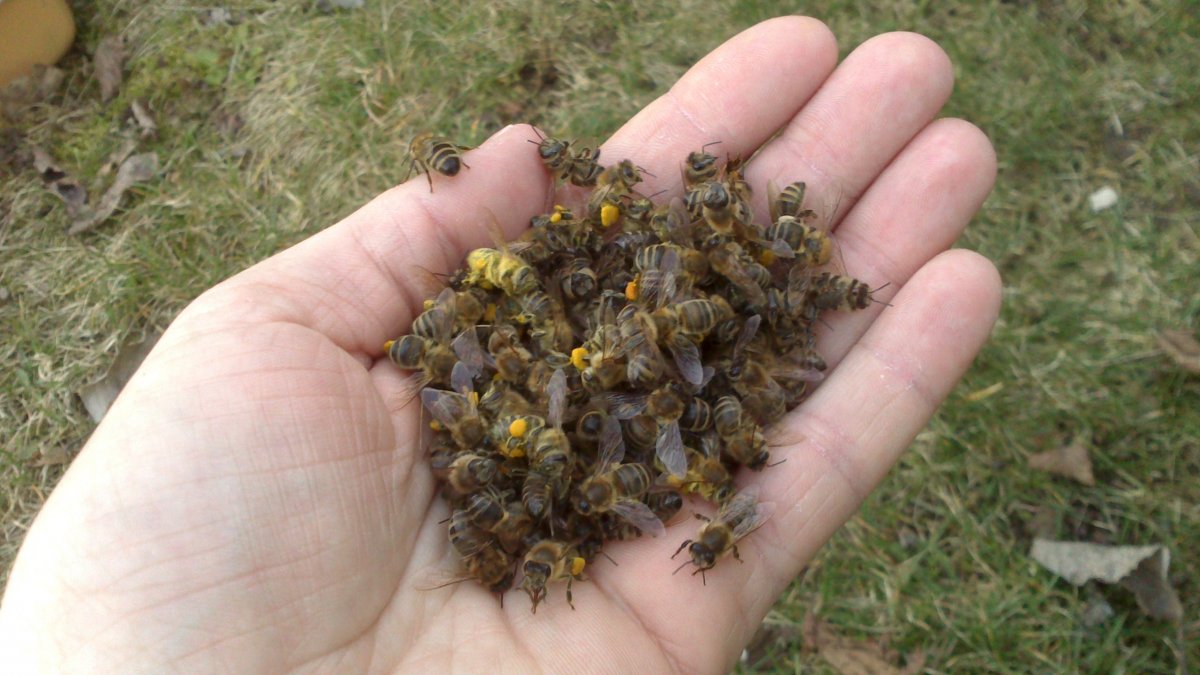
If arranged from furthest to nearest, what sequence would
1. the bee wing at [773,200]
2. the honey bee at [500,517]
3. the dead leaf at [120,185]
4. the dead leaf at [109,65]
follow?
the dead leaf at [109,65] → the dead leaf at [120,185] → the bee wing at [773,200] → the honey bee at [500,517]

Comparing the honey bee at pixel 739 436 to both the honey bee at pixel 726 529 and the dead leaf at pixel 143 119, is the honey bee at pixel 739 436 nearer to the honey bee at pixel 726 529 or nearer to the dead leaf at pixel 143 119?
the honey bee at pixel 726 529

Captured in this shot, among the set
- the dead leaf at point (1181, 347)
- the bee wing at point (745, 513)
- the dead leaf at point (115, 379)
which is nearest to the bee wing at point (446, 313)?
the bee wing at point (745, 513)

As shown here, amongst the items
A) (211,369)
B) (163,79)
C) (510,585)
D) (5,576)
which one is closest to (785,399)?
(510,585)

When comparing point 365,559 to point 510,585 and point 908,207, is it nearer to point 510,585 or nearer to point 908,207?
point 510,585

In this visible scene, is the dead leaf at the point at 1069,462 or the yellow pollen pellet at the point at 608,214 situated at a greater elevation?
the yellow pollen pellet at the point at 608,214

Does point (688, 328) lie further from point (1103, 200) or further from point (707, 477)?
point (1103, 200)

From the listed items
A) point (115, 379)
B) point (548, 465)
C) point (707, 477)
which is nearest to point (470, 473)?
point (548, 465)

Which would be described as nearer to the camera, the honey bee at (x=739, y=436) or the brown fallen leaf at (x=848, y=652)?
the honey bee at (x=739, y=436)
